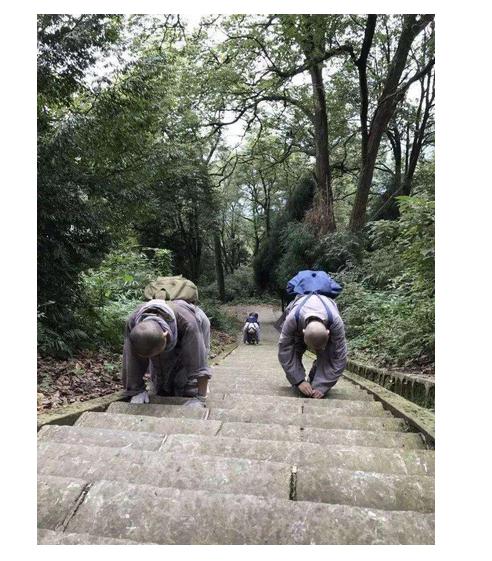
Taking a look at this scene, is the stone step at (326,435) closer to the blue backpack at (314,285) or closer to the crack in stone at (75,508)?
the crack in stone at (75,508)

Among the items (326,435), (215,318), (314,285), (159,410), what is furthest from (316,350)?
(215,318)

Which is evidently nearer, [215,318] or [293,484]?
[293,484]

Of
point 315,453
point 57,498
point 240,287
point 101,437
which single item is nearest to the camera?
point 57,498

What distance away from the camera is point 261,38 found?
11.5 m

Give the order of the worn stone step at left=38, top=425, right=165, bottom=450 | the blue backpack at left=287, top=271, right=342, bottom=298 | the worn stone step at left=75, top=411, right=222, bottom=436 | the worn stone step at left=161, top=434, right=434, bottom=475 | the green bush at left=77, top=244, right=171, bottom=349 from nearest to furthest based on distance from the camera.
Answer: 1. the worn stone step at left=161, top=434, right=434, bottom=475
2. the worn stone step at left=38, top=425, right=165, bottom=450
3. the worn stone step at left=75, top=411, right=222, bottom=436
4. the blue backpack at left=287, top=271, right=342, bottom=298
5. the green bush at left=77, top=244, right=171, bottom=349

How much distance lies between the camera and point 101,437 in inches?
86.2

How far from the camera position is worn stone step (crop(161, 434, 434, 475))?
1.87 m

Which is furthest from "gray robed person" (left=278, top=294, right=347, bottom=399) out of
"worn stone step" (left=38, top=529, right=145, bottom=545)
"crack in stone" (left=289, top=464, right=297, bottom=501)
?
"worn stone step" (left=38, top=529, right=145, bottom=545)

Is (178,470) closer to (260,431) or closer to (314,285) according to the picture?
(260,431)

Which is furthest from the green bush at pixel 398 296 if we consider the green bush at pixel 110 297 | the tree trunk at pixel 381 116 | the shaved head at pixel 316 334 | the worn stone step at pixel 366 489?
the green bush at pixel 110 297

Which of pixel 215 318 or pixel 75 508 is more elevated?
pixel 75 508

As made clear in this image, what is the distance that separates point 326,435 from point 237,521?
1.13m

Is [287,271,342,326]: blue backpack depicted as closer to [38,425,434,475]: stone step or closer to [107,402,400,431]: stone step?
[107,402,400,431]: stone step

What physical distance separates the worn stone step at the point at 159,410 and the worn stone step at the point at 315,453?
0.76 meters
